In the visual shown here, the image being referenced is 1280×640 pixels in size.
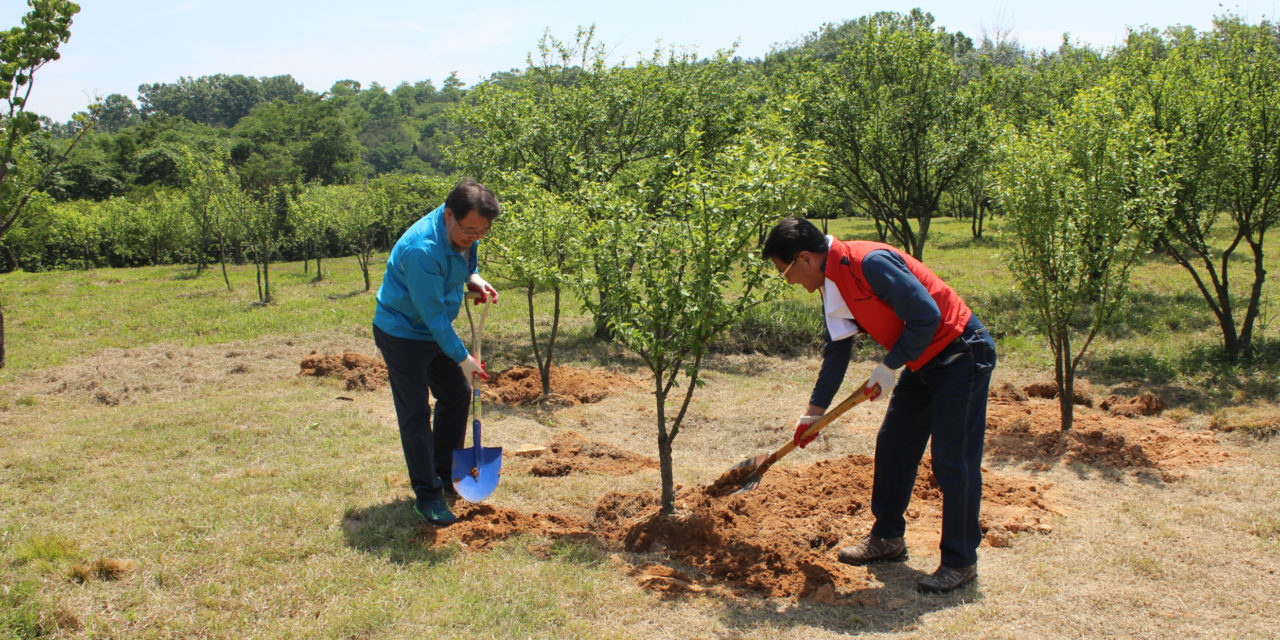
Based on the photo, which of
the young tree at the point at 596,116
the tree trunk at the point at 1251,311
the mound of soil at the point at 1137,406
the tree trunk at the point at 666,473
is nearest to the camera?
the tree trunk at the point at 666,473

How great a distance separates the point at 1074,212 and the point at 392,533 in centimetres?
650

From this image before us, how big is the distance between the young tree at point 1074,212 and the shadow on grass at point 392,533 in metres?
5.90

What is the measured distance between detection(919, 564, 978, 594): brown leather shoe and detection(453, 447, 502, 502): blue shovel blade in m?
2.50

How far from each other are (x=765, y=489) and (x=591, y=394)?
422cm

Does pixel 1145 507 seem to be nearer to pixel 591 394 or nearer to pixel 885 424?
pixel 885 424

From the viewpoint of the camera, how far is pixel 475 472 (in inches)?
185

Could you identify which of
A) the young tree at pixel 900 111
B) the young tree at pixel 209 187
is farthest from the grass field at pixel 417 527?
the young tree at pixel 209 187

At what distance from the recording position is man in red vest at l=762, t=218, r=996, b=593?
142 inches

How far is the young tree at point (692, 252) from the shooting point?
172 inches

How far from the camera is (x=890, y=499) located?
4.29 meters

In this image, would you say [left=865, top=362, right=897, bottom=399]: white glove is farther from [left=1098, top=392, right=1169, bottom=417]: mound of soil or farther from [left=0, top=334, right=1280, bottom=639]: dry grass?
[left=1098, top=392, right=1169, bottom=417]: mound of soil

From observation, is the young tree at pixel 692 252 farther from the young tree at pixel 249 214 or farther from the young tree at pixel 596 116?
the young tree at pixel 249 214

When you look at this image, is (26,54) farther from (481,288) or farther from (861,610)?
(861,610)

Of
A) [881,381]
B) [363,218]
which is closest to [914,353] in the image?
Result: [881,381]
